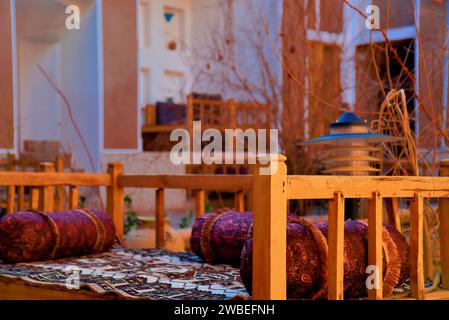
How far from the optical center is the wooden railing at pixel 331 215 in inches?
81.1

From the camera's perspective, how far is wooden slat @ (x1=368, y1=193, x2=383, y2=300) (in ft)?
8.11

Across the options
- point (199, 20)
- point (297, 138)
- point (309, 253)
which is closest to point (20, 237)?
point (309, 253)

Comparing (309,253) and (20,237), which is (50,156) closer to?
(20,237)

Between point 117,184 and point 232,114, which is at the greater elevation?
point 232,114

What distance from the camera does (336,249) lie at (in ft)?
7.54

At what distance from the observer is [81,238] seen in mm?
3791

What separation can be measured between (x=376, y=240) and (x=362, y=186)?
0.21 meters

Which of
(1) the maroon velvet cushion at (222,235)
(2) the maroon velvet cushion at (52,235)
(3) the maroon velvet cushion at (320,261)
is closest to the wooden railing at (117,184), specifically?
(1) the maroon velvet cushion at (222,235)

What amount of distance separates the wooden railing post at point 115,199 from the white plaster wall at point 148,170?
2451 millimetres

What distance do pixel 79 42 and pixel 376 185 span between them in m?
5.59
